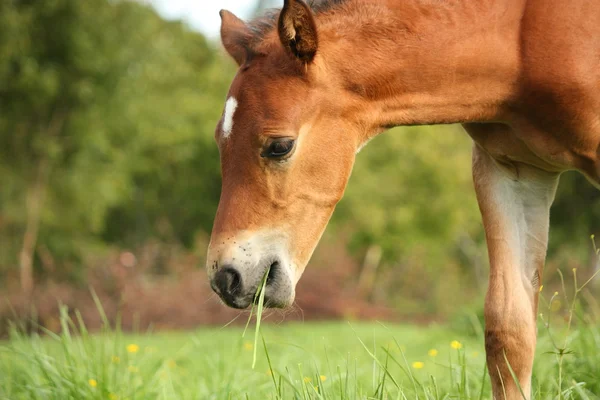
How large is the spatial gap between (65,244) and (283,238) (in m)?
13.2

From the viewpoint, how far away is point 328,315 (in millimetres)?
15891

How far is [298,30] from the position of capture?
276 cm

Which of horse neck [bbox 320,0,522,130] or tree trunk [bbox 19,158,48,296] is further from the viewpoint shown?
tree trunk [bbox 19,158,48,296]

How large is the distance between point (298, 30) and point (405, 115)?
59cm

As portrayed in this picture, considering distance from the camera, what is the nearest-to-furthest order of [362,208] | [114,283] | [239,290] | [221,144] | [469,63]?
1. [239,290]
2. [221,144]
3. [469,63]
4. [114,283]
5. [362,208]

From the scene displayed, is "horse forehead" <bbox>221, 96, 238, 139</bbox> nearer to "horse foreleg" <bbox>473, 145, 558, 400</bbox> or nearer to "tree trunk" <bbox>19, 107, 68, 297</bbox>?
"horse foreleg" <bbox>473, 145, 558, 400</bbox>

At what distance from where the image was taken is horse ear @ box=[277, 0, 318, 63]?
269 centimetres

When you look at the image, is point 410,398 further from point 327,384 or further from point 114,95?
point 114,95

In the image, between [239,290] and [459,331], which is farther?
[459,331]

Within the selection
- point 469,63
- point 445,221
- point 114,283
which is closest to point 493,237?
point 469,63

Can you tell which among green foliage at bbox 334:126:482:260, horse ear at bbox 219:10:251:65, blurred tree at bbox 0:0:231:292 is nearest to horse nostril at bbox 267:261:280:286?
horse ear at bbox 219:10:251:65

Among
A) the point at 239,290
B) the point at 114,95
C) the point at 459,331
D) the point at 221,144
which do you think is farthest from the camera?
the point at 114,95

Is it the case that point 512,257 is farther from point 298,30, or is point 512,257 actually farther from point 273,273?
point 298,30

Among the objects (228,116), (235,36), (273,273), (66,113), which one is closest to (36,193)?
(66,113)
